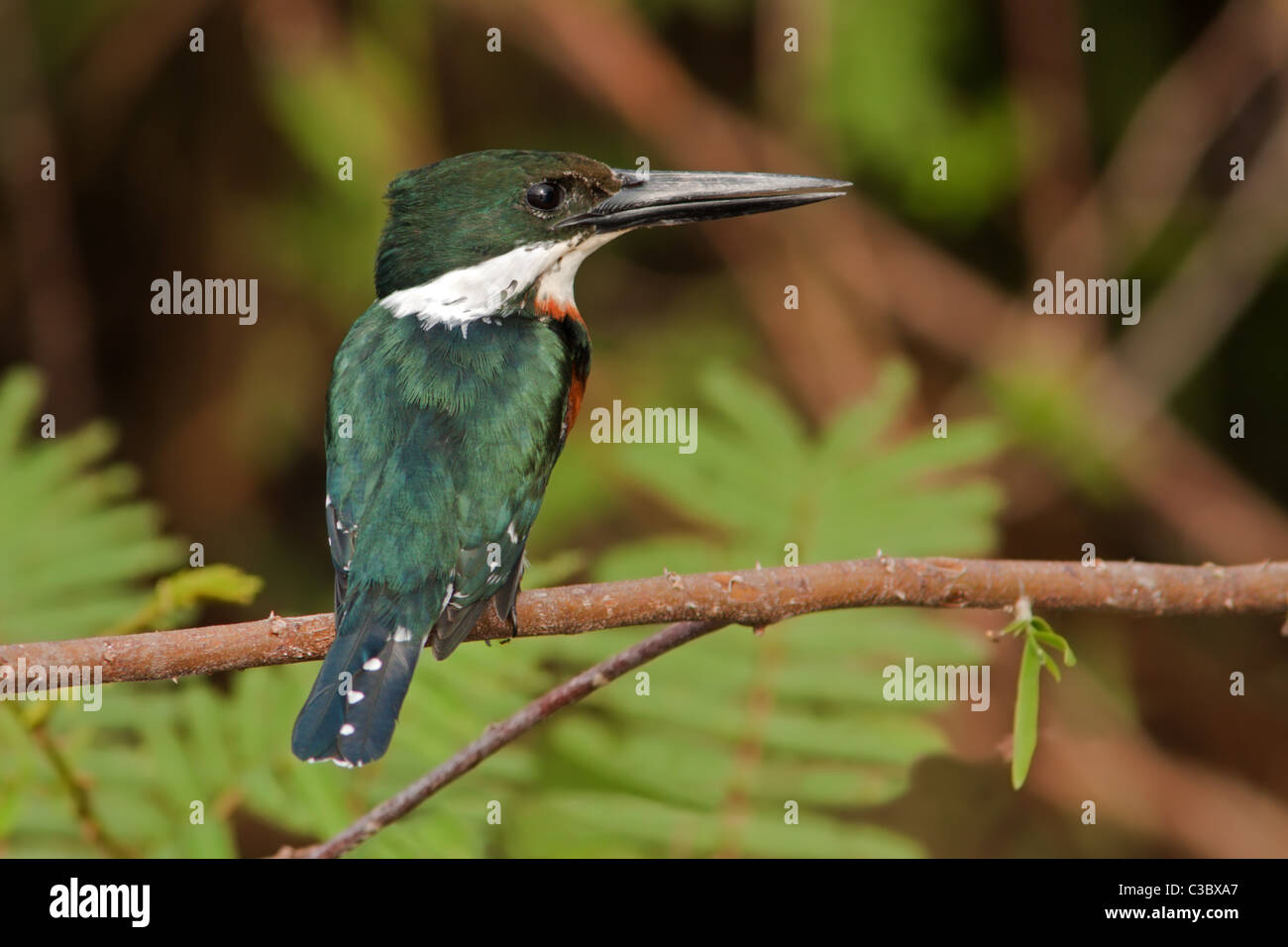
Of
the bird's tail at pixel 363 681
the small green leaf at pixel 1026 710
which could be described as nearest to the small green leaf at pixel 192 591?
the bird's tail at pixel 363 681

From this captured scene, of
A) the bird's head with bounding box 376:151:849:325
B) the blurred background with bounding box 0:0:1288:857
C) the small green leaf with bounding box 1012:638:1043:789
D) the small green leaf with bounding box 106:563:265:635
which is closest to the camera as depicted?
the small green leaf with bounding box 1012:638:1043:789

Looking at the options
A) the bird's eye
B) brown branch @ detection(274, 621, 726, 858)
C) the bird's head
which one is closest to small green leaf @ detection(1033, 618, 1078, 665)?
brown branch @ detection(274, 621, 726, 858)

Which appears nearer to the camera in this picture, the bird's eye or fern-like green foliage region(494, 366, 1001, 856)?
fern-like green foliage region(494, 366, 1001, 856)

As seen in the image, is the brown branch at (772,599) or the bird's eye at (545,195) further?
the bird's eye at (545,195)

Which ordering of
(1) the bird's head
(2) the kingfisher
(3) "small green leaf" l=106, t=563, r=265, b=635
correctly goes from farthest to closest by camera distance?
(1) the bird's head, (2) the kingfisher, (3) "small green leaf" l=106, t=563, r=265, b=635

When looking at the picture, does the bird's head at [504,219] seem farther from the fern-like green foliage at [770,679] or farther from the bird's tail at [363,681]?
the bird's tail at [363,681]

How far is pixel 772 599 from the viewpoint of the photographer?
207cm

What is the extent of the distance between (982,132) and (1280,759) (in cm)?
248

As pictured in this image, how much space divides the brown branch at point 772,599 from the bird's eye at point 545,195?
1.11 m

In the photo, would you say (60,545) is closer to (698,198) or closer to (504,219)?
(504,219)

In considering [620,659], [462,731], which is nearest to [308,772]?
[462,731]

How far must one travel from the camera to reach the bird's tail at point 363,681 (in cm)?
220

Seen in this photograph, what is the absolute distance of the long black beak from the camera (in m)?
3.07

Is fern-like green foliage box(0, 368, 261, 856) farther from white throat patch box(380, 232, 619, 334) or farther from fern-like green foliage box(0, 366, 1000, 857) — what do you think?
white throat patch box(380, 232, 619, 334)
